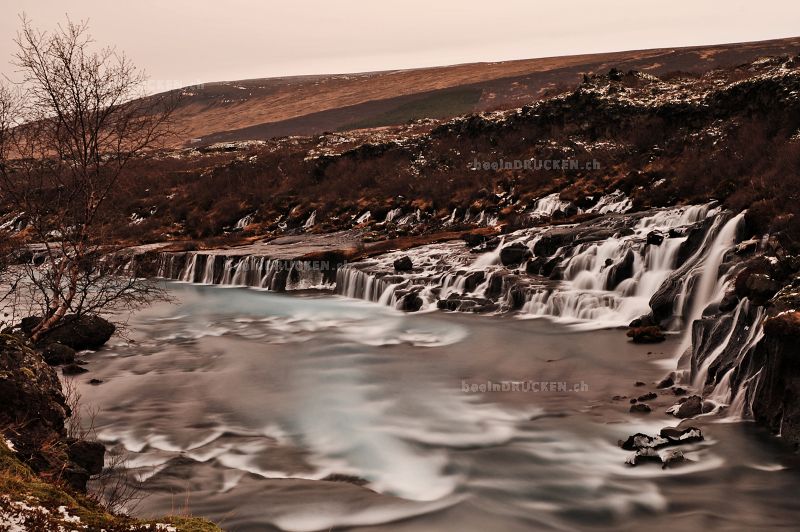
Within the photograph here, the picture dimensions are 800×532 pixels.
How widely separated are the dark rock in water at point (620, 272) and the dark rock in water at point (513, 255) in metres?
4.81

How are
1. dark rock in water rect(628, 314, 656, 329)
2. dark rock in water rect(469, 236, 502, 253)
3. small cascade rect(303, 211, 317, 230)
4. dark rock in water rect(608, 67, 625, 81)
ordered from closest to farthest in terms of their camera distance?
dark rock in water rect(628, 314, 656, 329) < dark rock in water rect(469, 236, 502, 253) < small cascade rect(303, 211, 317, 230) < dark rock in water rect(608, 67, 625, 81)

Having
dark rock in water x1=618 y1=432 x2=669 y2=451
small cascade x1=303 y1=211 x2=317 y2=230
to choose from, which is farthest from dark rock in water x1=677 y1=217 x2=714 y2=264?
small cascade x1=303 y1=211 x2=317 y2=230

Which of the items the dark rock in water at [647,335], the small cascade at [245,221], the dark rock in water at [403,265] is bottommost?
the dark rock in water at [647,335]

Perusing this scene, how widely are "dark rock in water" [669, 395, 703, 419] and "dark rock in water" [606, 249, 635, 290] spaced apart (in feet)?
35.7

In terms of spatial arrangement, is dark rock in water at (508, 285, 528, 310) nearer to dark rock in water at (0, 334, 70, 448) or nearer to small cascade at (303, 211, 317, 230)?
dark rock in water at (0, 334, 70, 448)

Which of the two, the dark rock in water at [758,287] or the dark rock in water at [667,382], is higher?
the dark rock in water at [758,287]

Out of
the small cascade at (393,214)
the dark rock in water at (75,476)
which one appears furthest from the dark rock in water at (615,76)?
the dark rock in water at (75,476)

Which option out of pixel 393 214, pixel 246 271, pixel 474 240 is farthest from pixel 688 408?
pixel 393 214

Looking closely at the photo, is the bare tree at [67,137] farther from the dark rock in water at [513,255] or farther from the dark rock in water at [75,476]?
the dark rock in water at [513,255]

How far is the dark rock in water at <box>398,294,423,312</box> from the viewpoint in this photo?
89.1 ft

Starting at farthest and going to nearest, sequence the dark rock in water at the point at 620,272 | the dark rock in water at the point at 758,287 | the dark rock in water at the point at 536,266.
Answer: the dark rock in water at the point at 536,266
the dark rock in water at the point at 620,272
the dark rock in water at the point at 758,287

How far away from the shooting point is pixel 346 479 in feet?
37.9

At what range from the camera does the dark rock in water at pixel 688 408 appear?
1322 centimetres

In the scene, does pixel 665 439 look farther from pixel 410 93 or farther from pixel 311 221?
pixel 410 93
